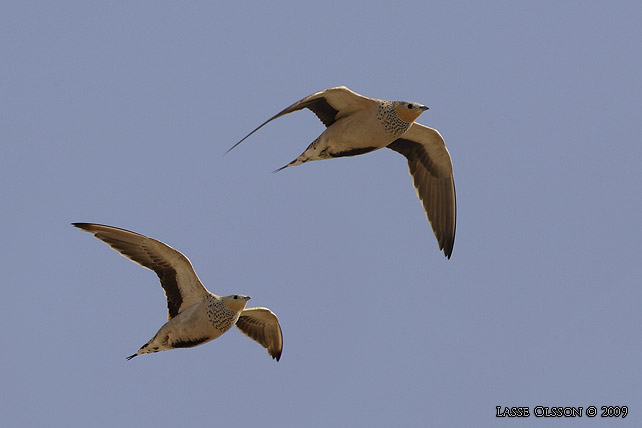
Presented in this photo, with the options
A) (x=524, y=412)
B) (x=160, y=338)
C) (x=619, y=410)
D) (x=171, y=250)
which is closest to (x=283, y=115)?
(x=171, y=250)

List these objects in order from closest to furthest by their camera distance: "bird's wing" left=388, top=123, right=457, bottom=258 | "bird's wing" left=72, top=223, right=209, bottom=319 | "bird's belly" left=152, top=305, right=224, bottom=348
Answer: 1. "bird's wing" left=72, top=223, right=209, bottom=319
2. "bird's belly" left=152, top=305, right=224, bottom=348
3. "bird's wing" left=388, top=123, right=457, bottom=258

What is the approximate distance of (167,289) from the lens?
16422 millimetres

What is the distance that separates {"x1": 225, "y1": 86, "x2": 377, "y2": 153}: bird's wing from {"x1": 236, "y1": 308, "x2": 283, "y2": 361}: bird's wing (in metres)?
3.89

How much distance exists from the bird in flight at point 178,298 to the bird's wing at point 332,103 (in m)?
3.14

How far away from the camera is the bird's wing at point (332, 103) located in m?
16.7

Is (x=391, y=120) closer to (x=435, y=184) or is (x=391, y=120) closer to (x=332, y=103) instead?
(x=332, y=103)

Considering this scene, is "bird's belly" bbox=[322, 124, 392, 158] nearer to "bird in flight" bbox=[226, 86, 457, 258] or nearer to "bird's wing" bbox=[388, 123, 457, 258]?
"bird in flight" bbox=[226, 86, 457, 258]

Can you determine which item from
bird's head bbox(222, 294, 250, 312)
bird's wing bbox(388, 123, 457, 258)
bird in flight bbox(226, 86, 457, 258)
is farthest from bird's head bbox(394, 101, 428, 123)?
bird's head bbox(222, 294, 250, 312)

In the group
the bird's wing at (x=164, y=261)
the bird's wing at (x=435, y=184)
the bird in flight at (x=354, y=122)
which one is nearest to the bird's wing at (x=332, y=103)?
the bird in flight at (x=354, y=122)

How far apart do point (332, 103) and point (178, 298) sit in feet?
14.0

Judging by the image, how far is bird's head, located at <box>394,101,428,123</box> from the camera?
55.3 ft

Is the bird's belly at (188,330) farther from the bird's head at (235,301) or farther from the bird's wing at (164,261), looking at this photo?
the bird's head at (235,301)

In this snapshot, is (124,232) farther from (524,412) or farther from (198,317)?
(524,412)

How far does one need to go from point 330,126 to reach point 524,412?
590 centimetres
